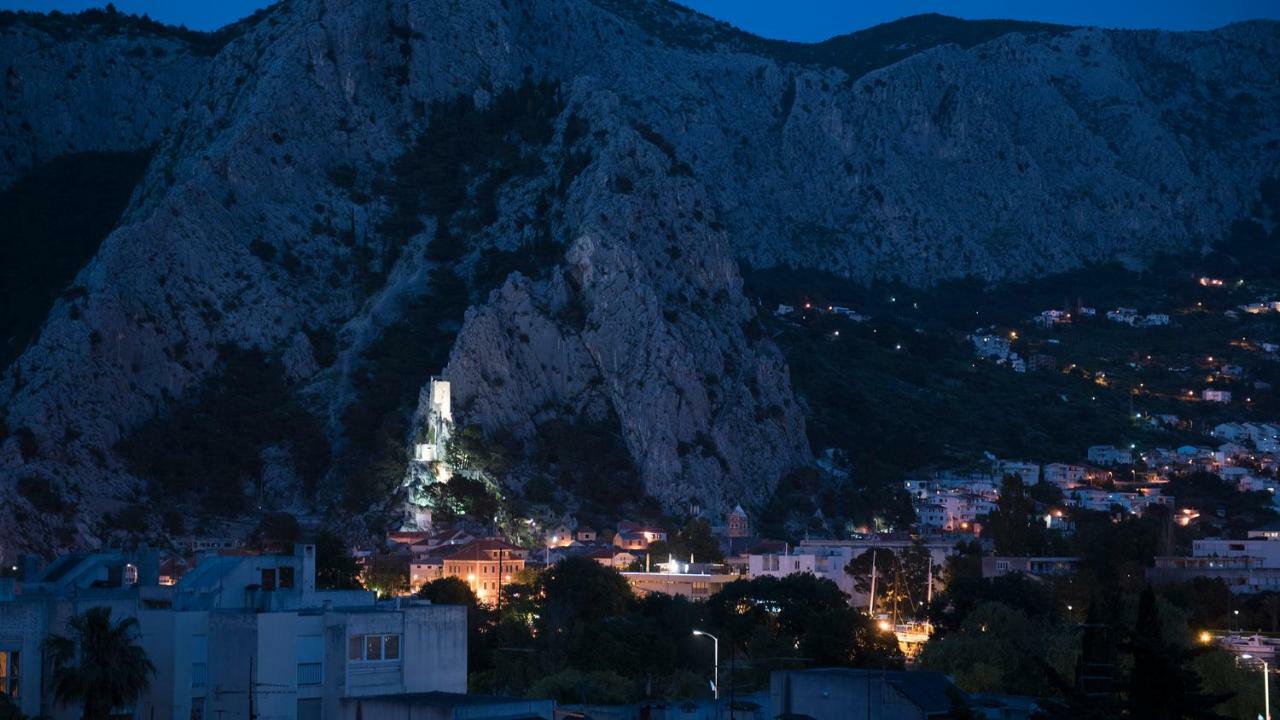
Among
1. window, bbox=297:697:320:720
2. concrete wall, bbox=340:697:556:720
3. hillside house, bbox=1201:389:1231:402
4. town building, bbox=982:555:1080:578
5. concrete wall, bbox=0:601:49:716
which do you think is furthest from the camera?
hillside house, bbox=1201:389:1231:402

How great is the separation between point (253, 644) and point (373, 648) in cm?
276

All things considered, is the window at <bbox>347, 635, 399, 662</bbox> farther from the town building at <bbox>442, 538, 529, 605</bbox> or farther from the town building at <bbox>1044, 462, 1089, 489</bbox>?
the town building at <bbox>1044, 462, 1089, 489</bbox>

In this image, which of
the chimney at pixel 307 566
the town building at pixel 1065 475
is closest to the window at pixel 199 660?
the chimney at pixel 307 566

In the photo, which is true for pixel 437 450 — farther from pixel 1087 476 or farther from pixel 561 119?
pixel 1087 476

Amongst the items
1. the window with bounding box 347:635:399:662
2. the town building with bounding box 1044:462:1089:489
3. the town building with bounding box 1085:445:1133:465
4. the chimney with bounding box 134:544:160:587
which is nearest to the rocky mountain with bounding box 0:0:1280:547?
the town building with bounding box 1044:462:1089:489

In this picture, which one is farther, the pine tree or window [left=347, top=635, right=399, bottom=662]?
window [left=347, top=635, right=399, bottom=662]

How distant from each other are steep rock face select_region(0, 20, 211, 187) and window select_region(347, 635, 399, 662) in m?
131

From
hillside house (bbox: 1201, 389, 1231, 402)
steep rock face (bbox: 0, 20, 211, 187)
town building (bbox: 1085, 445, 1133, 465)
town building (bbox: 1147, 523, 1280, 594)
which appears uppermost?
steep rock face (bbox: 0, 20, 211, 187)

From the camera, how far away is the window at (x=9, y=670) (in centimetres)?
4297

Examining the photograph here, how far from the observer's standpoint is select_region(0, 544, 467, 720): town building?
4203 centimetres

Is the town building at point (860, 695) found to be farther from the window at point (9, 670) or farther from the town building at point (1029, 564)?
the town building at point (1029, 564)

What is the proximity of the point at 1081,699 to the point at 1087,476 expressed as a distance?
392 feet

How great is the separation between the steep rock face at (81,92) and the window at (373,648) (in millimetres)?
130843

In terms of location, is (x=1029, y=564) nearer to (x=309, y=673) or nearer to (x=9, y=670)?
(x=309, y=673)
